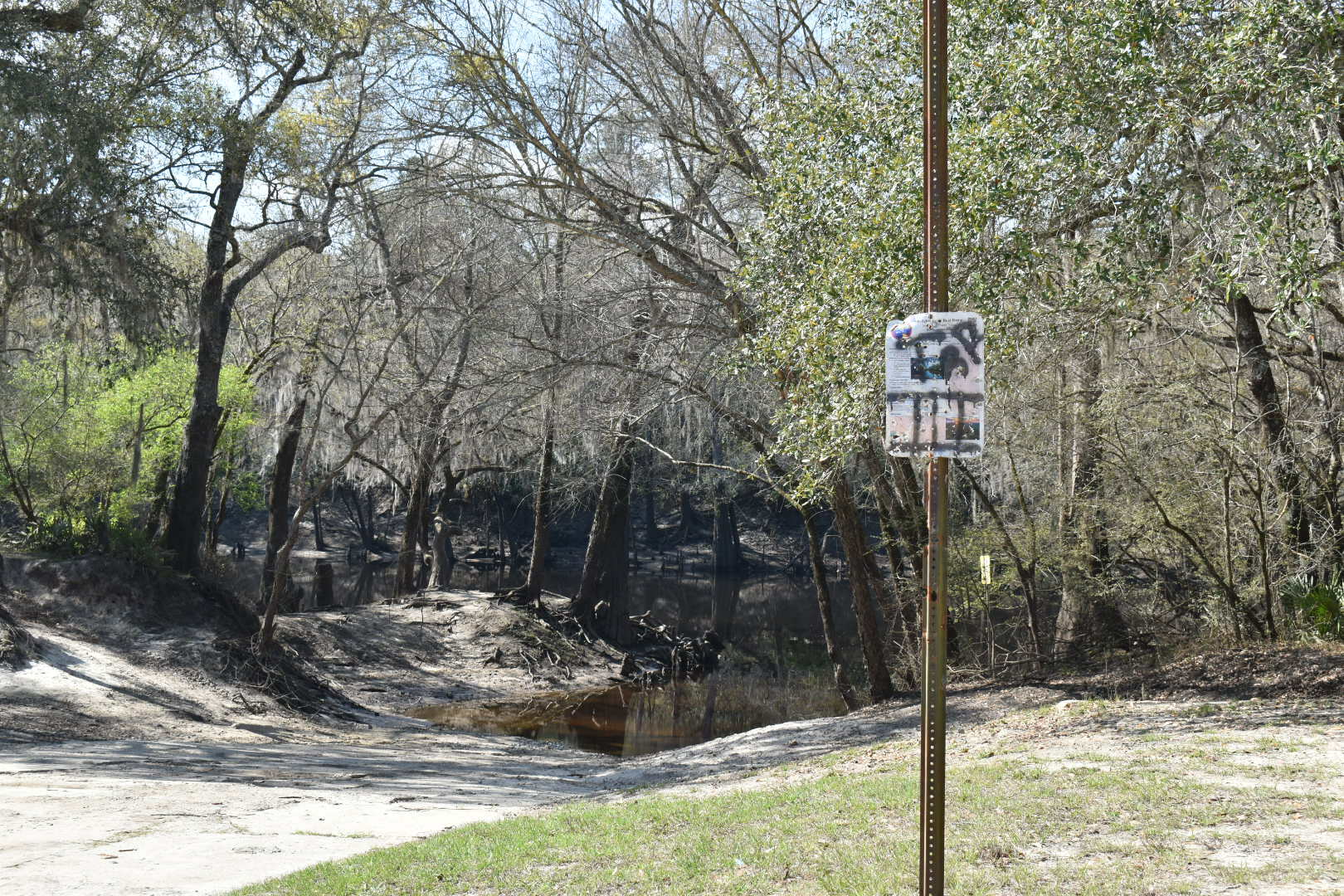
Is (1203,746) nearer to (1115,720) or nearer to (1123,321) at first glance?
(1115,720)

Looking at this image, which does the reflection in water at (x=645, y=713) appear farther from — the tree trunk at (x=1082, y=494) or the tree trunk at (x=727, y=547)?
the tree trunk at (x=727, y=547)

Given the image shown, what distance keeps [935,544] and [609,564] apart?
2426 cm

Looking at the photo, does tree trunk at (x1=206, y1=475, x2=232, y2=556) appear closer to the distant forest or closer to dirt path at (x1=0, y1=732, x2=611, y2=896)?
the distant forest

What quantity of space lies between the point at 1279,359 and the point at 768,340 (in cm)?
518

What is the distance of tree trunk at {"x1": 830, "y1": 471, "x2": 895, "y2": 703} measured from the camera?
1531 cm

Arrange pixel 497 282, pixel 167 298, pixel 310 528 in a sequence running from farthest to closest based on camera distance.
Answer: pixel 310 528
pixel 497 282
pixel 167 298

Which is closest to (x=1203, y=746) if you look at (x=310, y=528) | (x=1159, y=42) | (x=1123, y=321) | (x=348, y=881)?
(x=1123, y=321)

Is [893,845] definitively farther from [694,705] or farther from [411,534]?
[411,534]

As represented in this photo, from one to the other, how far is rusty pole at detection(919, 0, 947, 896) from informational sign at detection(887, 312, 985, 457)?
130 millimetres

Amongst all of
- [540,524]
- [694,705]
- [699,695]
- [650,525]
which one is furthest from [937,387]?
[650,525]

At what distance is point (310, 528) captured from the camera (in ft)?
178

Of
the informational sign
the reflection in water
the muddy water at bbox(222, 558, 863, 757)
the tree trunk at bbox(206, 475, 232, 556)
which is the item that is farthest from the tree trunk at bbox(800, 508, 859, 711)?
the tree trunk at bbox(206, 475, 232, 556)

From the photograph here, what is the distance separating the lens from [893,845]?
6609mm

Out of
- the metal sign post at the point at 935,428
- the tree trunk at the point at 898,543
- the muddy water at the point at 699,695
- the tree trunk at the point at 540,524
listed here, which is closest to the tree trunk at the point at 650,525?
the muddy water at the point at 699,695
